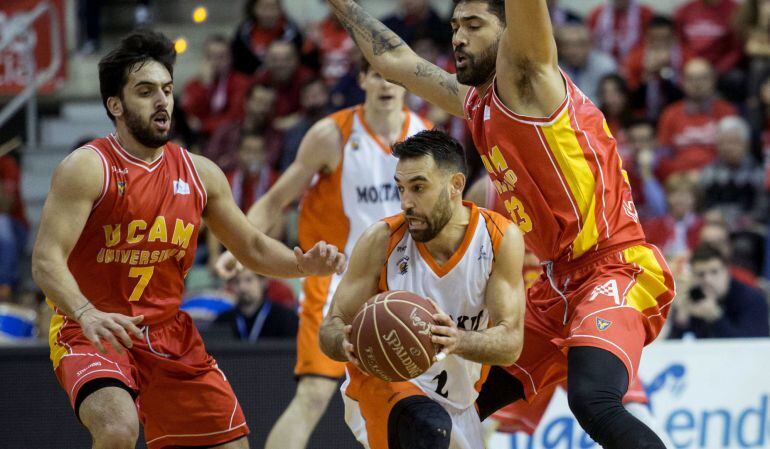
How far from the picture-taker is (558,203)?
4.95 metres

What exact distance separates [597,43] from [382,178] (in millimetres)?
5512

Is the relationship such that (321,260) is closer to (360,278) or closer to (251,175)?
(360,278)

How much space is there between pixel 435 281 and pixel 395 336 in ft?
2.03

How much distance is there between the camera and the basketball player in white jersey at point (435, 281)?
495 centimetres

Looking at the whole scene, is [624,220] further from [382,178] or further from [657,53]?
[657,53]

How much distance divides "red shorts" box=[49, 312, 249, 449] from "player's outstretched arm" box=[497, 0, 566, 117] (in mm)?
1840

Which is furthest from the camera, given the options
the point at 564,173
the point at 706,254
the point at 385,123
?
the point at 706,254

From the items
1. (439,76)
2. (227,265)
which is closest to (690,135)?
(439,76)

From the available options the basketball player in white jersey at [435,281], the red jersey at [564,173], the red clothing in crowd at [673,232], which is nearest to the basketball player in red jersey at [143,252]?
the basketball player in white jersey at [435,281]

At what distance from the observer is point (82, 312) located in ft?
15.4

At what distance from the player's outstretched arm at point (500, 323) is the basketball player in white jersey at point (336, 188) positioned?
173 centimetres

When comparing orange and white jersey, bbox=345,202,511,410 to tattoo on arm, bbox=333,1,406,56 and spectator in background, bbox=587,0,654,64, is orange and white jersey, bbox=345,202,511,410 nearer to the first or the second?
tattoo on arm, bbox=333,1,406,56

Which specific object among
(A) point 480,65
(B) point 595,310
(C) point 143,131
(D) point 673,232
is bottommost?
(D) point 673,232

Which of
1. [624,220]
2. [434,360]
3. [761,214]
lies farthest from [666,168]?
[434,360]
